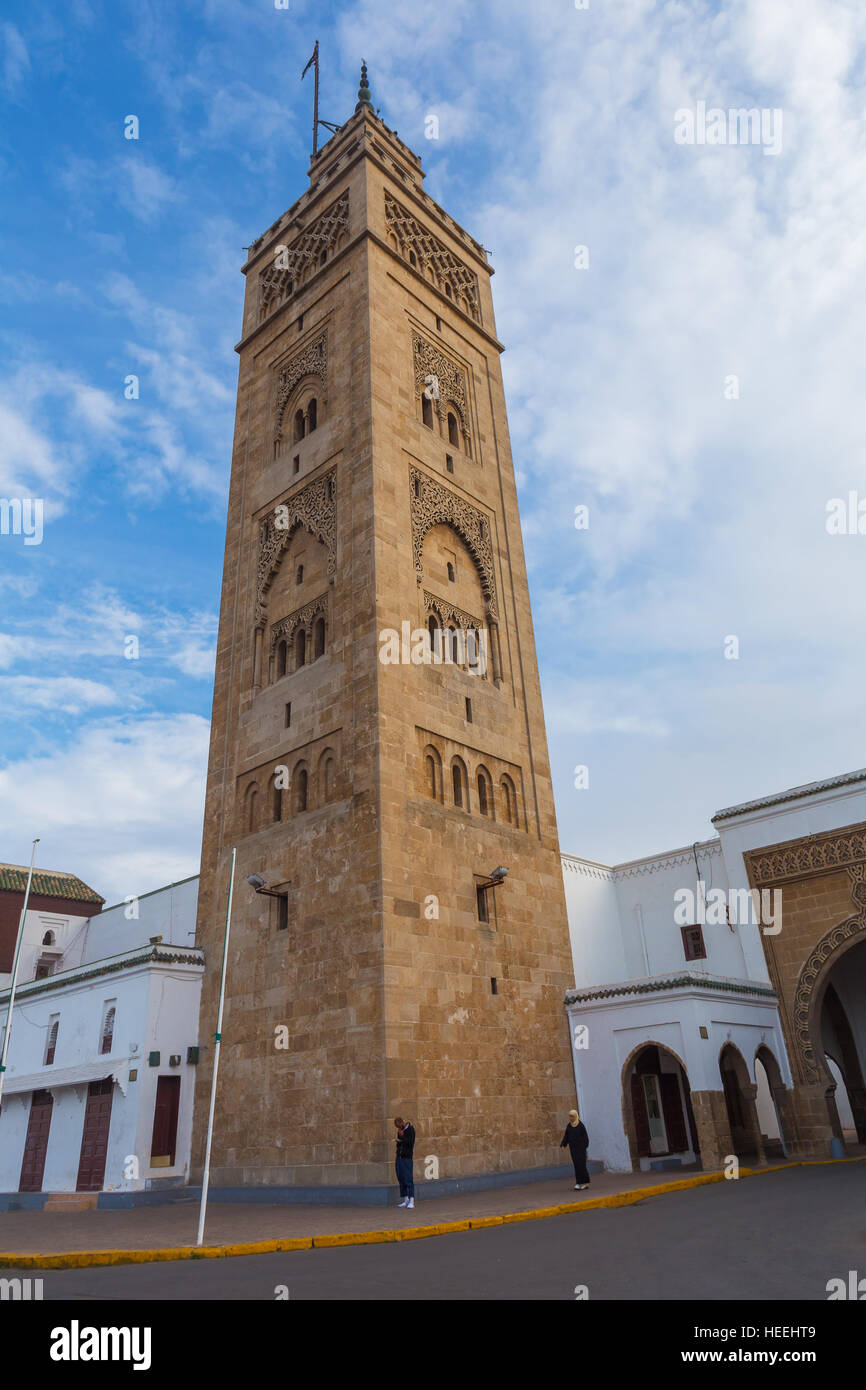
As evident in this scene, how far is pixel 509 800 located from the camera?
1992 centimetres

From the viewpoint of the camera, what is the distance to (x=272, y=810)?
1881 cm

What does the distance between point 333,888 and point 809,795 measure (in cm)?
1106

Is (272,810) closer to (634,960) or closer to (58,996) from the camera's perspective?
(58,996)

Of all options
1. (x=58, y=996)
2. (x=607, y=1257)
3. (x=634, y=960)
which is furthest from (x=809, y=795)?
(x=58, y=996)

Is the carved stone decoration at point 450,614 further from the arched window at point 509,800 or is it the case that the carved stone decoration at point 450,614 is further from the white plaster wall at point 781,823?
the white plaster wall at point 781,823

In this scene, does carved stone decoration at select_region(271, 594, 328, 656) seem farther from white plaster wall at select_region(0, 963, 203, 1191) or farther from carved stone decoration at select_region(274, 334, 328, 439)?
white plaster wall at select_region(0, 963, 203, 1191)

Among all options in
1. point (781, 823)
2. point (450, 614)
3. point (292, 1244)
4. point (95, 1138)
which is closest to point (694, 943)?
point (781, 823)

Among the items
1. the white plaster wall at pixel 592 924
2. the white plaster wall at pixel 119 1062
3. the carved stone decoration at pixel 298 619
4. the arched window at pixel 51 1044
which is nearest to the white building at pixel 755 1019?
the white plaster wall at pixel 592 924

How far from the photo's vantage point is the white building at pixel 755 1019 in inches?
666

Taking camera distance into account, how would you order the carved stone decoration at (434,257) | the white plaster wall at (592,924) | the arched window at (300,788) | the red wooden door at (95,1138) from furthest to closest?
the white plaster wall at (592,924)
the carved stone decoration at (434,257)
the arched window at (300,788)
the red wooden door at (95,1138)

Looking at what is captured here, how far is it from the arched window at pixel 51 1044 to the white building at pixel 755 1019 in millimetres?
11716

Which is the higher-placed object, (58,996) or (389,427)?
(389,427)

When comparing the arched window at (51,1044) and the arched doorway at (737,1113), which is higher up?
the arched window at (51,1044)

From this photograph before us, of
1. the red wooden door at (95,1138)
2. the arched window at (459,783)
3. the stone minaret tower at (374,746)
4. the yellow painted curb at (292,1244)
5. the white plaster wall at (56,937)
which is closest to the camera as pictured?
the yellow painted curb at (292,1244)
